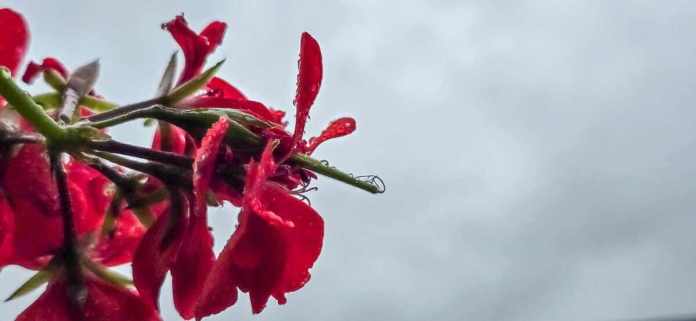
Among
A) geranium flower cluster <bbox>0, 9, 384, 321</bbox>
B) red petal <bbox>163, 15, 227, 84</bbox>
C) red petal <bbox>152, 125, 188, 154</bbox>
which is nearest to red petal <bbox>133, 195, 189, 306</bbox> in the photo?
geranium flower cluster <bbox>0, 9, 384, 321</bbox>

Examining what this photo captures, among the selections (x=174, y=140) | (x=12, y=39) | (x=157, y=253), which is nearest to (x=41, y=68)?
(x=12, y=39)

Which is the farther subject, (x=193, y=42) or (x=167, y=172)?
(x=193, y=42)

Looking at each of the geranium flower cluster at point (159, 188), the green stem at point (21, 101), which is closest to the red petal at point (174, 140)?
the geranium flower cluster at point (159, 188)

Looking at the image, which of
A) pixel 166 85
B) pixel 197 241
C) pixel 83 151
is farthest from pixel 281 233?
pixel 166 85

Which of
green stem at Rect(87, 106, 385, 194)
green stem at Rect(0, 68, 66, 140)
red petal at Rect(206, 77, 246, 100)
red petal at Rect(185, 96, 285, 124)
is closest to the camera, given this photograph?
green stem at Rect(0, 68, 66, 140)

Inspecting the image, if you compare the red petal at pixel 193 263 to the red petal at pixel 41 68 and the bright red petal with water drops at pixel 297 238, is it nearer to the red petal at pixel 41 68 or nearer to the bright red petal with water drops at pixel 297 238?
the bright red petal with water drops at pixel 297 238

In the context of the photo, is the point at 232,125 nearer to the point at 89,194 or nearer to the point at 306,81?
the point at 306,81

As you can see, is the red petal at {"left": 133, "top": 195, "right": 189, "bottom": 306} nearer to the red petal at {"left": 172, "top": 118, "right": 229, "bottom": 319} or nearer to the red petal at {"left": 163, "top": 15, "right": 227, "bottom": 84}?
the red petal at {"left": 172, "top": 118, "right": 229, "bottom": 319}
